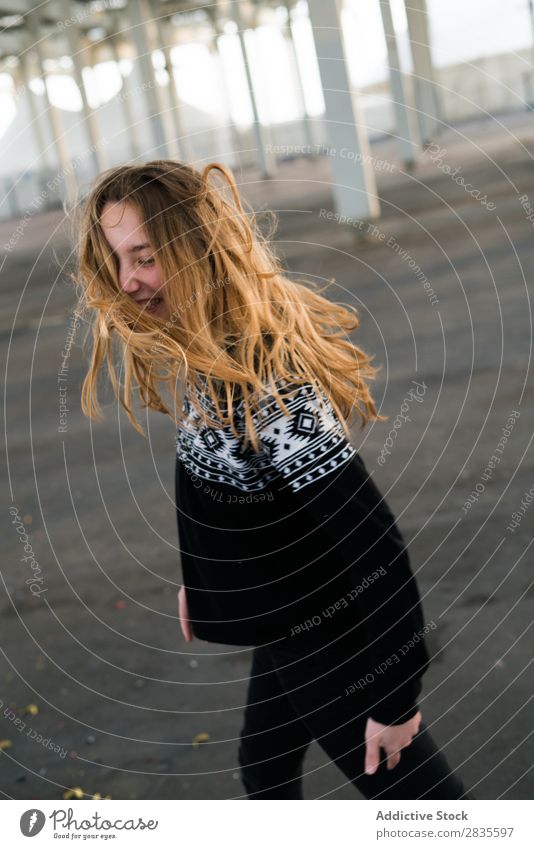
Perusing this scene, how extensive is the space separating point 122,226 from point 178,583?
8.57 feet

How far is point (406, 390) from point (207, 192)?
4791 millimetres

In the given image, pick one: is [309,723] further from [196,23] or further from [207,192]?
[196,23]

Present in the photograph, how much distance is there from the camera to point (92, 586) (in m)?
4.14

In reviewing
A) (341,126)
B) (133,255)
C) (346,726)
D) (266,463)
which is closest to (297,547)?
(266,463)

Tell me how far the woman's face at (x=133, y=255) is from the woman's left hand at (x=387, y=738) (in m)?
0.78

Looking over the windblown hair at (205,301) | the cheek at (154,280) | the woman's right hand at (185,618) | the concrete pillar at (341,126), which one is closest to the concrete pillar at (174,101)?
the windblown hair at (205,301)

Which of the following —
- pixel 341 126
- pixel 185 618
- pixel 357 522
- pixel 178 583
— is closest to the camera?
pixel 357 522

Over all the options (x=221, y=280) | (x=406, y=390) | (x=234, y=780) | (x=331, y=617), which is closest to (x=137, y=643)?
(x=234, y=780)

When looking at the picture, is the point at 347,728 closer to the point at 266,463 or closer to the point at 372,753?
the point at 372,753

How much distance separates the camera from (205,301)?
5.01ft

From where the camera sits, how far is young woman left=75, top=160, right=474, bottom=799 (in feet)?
4.88

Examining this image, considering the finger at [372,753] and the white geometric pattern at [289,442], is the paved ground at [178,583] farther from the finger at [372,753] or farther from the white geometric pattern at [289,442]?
the finger at [372,753]

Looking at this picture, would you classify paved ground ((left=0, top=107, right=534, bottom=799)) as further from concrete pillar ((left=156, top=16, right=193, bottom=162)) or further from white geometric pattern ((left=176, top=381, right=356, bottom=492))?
concrete pillar ((left=156, top=16, right=193, bottom=162))

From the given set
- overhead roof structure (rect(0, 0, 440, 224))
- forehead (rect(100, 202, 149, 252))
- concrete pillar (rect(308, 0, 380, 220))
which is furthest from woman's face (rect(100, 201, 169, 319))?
concrete pillar (rect(308, 0, 380, 220))
